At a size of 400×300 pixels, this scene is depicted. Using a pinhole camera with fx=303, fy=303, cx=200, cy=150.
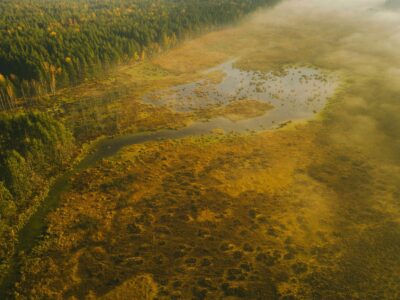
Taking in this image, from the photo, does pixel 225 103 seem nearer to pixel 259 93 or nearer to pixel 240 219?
pixel 259 93

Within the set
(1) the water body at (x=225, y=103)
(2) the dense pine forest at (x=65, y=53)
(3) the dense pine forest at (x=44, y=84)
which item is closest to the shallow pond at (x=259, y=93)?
(1) the water body at (x=225, y=103)

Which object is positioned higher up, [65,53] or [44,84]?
[65,53]

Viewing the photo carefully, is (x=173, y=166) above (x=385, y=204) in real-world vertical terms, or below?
above

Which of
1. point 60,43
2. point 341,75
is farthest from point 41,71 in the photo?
point 341,75

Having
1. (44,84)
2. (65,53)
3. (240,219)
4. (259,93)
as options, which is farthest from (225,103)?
(65,53)

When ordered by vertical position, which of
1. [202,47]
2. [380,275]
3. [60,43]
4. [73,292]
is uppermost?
[60,43]

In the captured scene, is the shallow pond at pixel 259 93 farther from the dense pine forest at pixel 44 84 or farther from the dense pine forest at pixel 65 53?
the dense pine forest at pixel 65 53

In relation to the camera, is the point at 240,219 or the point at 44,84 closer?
the point at 240,219

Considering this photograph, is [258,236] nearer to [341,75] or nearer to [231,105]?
[231,105]

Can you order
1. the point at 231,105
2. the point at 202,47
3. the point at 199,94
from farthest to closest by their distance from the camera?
1. the point at 202,47
2. the point at 199,94
3. the point at 231,105
